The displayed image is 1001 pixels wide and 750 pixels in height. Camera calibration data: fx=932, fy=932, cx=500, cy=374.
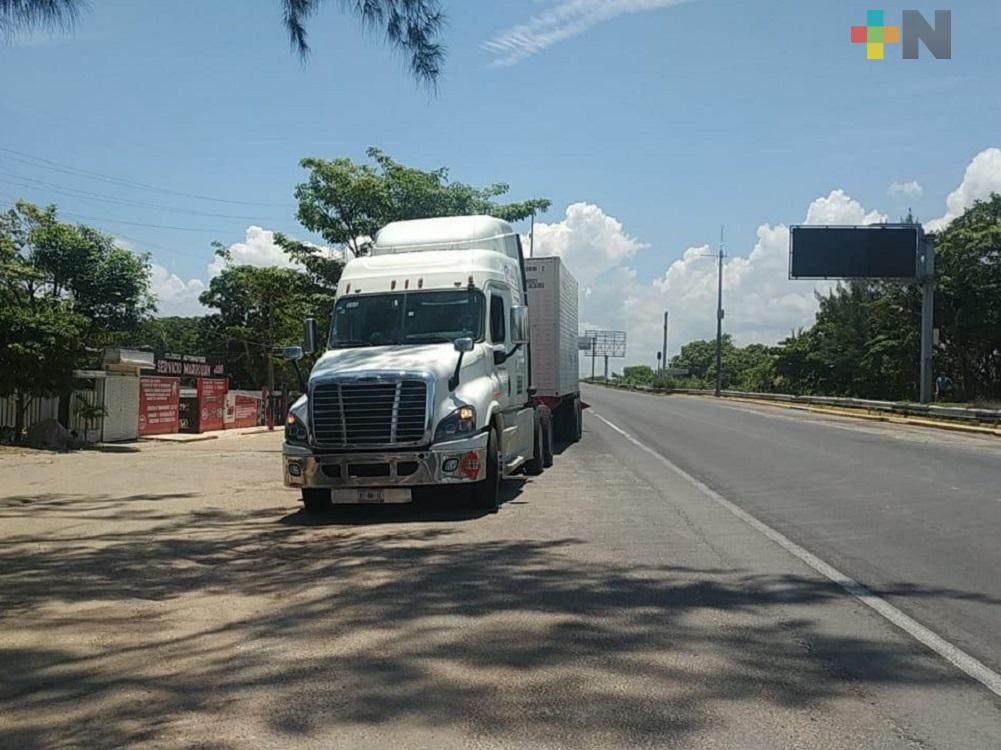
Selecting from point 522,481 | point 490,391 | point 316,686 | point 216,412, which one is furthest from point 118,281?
point 316,686

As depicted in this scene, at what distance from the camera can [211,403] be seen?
33156mm

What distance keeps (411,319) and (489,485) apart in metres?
2.45

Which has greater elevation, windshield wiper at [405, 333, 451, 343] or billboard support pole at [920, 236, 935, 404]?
billboard support pole at [920, 236, 935, 404]

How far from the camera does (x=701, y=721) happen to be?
14.3ft

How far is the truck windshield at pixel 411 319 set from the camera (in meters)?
12.0

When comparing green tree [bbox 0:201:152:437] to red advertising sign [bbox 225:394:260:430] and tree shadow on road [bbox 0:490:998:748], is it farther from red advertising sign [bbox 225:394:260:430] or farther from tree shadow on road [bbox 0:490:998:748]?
tree shadow on road [bbox 0:490:998:748]

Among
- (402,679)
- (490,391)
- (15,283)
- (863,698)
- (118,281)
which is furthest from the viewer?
(118,281)

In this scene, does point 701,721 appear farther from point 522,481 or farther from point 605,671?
point 522,481

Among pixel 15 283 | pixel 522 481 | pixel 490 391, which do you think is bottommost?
pixel 522 481

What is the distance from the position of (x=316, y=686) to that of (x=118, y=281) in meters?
31.0

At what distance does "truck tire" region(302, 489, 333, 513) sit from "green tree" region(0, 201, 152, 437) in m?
12.5

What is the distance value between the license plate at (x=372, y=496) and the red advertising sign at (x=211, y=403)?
22.7m

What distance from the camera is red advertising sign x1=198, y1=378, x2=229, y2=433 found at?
105 ft

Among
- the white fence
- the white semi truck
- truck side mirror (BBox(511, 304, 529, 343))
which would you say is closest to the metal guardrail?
the white semi truck
